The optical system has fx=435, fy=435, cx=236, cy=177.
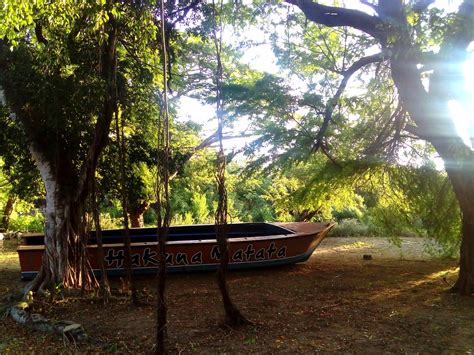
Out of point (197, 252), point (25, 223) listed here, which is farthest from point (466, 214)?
point (25, 223)

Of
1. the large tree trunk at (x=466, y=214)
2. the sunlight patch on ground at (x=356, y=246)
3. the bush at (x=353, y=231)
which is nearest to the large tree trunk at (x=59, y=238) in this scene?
the large tree trunk at (x=466, y=214)

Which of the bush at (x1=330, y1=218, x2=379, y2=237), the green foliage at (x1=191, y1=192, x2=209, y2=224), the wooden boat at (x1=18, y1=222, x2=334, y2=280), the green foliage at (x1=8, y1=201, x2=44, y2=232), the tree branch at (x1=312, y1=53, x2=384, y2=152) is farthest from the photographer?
the green foliage at (x1=191, y1=192, x2=209, y2=224)

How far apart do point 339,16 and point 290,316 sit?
16.7ft

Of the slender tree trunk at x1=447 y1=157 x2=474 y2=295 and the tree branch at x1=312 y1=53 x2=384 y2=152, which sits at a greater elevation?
the tree branch at x1=312 y1=53 x2=384 y2=152

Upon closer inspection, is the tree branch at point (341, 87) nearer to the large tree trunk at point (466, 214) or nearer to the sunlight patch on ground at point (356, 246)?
the large tree trunk at point (466, 214)

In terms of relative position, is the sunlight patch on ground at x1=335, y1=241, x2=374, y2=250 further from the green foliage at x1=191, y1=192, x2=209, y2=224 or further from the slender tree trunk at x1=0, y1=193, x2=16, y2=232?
the slender tree trunk at x1=0, y1=193, x2=16, y2=232

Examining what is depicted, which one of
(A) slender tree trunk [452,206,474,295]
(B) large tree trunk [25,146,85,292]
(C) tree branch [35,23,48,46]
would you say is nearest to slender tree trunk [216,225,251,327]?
(B) large tree trunk [25,146,85,292]

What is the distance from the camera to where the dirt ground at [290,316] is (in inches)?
197

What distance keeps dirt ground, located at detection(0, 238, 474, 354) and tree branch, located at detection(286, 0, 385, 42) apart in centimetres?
446

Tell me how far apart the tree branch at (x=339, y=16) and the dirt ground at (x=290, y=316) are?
176 inches

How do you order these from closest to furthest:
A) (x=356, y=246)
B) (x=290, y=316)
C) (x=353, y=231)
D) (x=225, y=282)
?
1. (x=225, y=282)
2. (x=290, y=316)
3. (x=356, y=246)
4. (x=353, y=231)

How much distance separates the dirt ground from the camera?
500cm

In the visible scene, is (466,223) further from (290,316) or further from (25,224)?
(25,224)

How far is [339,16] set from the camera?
7602mm
